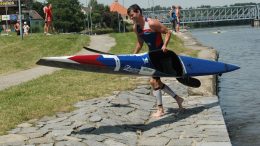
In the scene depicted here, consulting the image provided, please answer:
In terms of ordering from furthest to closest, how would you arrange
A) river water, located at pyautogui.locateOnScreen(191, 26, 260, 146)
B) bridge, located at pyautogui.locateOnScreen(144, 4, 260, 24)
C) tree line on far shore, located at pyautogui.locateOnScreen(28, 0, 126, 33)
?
bridge, located at pyautogui.locateOnScreen(144, 4, 260, 24)
tree line on far shore, located at pyautogui.locateOnScreen(28, 0, 126, 33)
river water, located at pyautogui.locateOnScreen(191, 26, 260, 146)

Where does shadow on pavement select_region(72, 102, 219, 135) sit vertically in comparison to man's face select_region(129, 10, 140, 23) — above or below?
below

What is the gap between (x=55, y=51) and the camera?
21031 millimetres

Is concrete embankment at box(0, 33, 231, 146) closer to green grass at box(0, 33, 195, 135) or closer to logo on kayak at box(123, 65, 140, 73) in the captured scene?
green grass at box(0, 33, 195, 135)

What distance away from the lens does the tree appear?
99.8 meters

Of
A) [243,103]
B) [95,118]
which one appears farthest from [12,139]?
[243,103]

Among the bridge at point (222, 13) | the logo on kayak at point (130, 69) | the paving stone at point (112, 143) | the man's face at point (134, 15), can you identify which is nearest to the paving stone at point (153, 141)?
the paving stone at point (112, 143)

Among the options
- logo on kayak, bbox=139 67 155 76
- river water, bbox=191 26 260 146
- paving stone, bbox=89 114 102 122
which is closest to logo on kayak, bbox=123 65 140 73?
logo on kayak, bbox=139 67 155 76

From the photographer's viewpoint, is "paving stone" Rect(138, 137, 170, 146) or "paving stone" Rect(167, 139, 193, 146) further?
"paving stone" Rect(138, 137, 170, 146)

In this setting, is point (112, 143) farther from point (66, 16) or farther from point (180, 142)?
point (66, 16)

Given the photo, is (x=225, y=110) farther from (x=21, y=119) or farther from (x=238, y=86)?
(x=21, y=119)

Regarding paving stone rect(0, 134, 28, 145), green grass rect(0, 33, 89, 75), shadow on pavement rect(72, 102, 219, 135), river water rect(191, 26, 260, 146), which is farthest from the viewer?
green grass rect(0, 33, 89, 75)

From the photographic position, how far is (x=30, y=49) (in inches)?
859

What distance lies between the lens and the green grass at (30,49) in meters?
18.6

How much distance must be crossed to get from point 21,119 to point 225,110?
5735 millimetres
